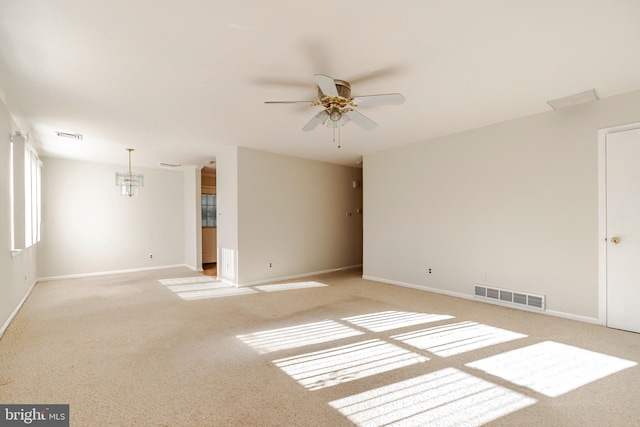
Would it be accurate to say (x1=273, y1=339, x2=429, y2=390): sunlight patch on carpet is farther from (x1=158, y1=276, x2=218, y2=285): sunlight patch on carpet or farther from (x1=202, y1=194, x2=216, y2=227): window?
(x1=202, y1=194, x2=216, y2=227): window

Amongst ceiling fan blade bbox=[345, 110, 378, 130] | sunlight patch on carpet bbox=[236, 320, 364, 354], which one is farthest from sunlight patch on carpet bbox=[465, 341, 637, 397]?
ceiling fan blade bbox=[345, 110, 378, 130]

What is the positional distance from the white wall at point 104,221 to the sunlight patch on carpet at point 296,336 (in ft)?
17.6

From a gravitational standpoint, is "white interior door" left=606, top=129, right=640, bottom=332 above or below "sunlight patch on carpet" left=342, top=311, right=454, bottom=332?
above

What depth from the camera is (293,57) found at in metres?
2.47

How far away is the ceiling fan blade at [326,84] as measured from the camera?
2.37 metres

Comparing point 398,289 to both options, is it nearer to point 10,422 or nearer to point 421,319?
point 421,319

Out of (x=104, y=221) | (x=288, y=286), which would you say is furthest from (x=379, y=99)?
(x=104, y=221)

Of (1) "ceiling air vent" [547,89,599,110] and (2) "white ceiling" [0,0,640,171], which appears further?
(1) "ceiling air vent" [547,89,599,110]

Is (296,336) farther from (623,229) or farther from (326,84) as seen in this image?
(623,229)

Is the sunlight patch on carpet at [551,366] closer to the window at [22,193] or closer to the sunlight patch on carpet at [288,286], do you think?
the sunlight patch on carpet at [288,286]

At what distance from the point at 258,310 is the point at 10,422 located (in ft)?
8.01

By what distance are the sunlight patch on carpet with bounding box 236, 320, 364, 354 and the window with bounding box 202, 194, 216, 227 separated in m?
5.76

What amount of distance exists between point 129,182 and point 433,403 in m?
7.51

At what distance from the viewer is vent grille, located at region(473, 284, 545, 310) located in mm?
3838
